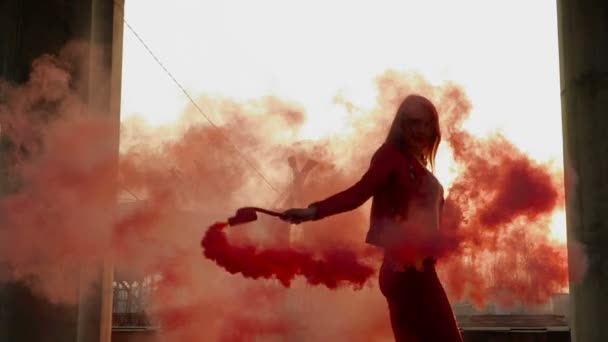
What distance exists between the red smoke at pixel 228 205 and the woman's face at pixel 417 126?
3.13 feet

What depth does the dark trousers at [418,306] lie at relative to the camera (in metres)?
7.39

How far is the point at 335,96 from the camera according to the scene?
9.86 m

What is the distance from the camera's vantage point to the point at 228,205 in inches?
416

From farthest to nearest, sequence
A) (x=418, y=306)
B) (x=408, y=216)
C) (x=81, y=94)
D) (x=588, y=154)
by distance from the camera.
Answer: (x=81, y=94)
(x=588, y=154)
(x=408, y=216)
(x=418, y=306)

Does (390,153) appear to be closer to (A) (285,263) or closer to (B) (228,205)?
(A) (285,263)

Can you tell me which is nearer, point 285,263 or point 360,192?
point 360,192

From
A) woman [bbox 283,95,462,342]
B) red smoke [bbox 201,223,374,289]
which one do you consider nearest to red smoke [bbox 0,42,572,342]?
red smoke [bbox 201,223,374,289]

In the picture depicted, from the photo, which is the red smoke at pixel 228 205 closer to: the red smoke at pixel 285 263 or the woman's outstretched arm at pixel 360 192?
the red smoke at pixel 285 263

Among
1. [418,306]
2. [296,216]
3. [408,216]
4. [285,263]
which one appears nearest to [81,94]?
[285,263]

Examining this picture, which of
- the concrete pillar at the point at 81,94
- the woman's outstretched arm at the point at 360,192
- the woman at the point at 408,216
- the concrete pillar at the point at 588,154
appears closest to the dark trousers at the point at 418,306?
the woman at the point at 408,216

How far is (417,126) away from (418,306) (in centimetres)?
175

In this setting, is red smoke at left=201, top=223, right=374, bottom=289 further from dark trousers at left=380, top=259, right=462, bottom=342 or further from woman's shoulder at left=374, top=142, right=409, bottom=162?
woman's shoulder at left=374, top=142, right=409, bottom=162

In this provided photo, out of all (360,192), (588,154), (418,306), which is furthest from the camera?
(588,154)

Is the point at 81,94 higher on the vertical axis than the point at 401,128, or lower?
higher
